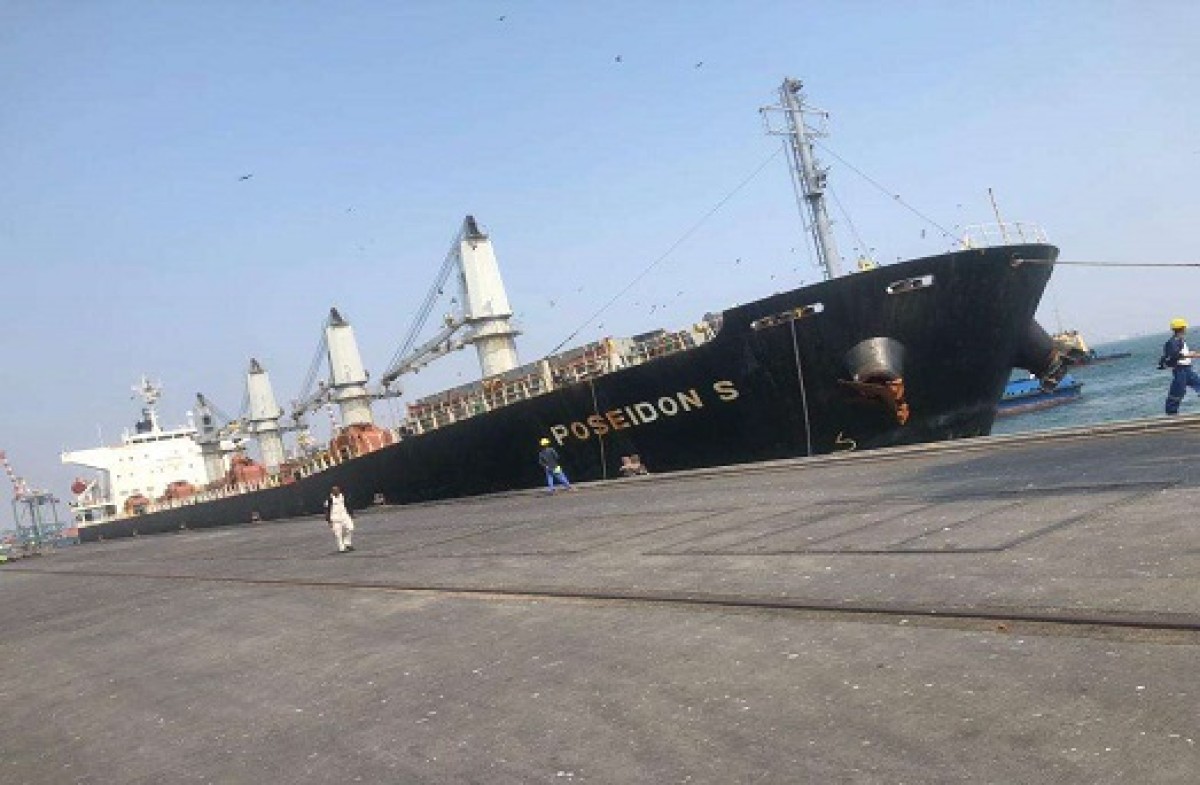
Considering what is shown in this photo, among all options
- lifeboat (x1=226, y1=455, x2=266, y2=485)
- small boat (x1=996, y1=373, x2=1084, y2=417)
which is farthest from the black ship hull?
small boat (x1=996, y1=373, x2=1084, y2=417)

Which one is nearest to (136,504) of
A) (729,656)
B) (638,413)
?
(638,413)

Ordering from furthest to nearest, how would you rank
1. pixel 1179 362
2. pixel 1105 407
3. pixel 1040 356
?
pixel 1105 407, pixel 1040 356, pixel 1179 362

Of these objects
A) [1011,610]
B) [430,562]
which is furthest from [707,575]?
[430,562]

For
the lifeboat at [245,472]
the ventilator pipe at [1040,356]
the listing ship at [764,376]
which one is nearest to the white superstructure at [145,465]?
the lifeboat at [245,472]

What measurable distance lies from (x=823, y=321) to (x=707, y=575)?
1252 centimetres

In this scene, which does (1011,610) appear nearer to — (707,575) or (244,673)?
(707,575)

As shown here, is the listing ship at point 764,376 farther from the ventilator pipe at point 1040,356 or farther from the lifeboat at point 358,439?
the lifeboat at point 358,439

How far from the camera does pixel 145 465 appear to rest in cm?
6712

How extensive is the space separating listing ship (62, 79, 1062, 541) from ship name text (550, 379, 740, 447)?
0.04 metres

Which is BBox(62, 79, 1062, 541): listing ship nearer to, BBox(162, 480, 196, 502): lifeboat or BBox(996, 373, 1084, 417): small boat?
BBox(162, 480, 196, 502): lifeboat

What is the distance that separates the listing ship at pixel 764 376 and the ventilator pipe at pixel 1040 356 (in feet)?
0.18

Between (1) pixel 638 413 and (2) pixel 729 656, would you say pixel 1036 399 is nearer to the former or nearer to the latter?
(1) pixel 638 413

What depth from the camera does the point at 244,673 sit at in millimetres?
8398

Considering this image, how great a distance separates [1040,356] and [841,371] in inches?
235
